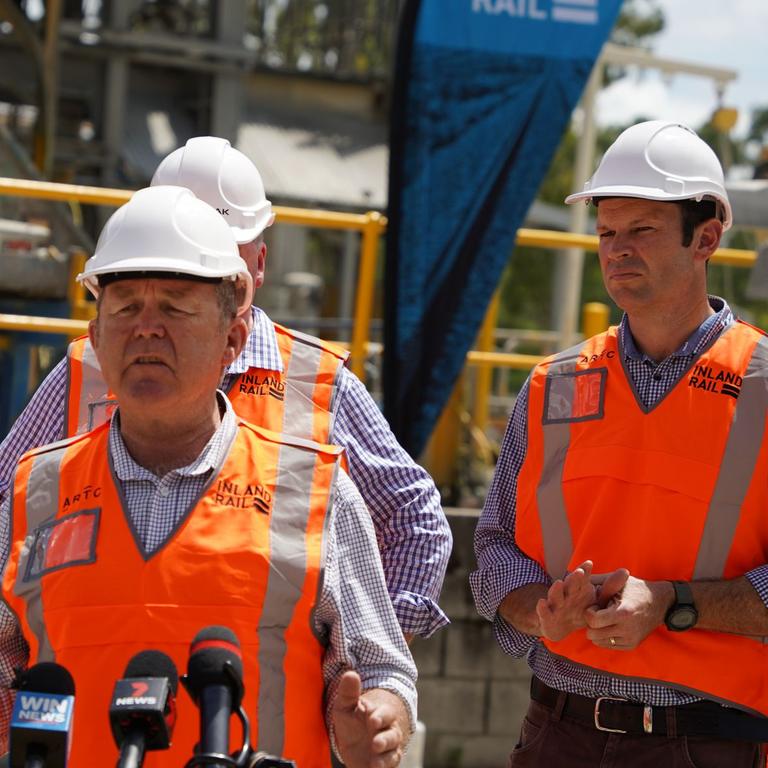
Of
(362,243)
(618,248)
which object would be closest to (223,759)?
(618,248)

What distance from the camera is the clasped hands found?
3.40 meters

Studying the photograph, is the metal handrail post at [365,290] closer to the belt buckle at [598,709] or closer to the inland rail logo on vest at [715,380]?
the inland rail logo on vest at [715,380]

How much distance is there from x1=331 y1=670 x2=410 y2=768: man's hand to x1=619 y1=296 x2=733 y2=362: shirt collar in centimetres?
141

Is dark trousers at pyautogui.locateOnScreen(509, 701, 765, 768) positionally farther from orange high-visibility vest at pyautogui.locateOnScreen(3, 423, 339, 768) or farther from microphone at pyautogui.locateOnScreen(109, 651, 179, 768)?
microphone at pyautogui.locateOnScreen(109, 651, 179, 768)

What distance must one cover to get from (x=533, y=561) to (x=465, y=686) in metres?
3.10

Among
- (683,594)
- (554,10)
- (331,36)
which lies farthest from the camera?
(331,36)

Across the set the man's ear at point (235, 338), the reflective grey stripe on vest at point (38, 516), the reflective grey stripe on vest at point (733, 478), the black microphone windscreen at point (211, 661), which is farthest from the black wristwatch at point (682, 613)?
the black microphone windscreen at point (211, 661)

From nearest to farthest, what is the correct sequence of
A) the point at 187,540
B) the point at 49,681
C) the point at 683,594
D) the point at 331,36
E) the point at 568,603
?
the point at 49,681 < the point at 187,540 < the point at 568,603 < the point at 683,594 < the point at 331,36

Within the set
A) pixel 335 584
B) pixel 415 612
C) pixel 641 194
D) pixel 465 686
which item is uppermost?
pixel 641 194

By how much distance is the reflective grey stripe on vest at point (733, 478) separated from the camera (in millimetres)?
3615

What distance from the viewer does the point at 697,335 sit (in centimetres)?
382

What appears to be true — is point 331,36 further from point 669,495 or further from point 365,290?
point 669,495

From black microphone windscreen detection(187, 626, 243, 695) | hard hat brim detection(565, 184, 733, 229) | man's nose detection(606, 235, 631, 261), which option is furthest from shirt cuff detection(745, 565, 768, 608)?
black microphone windscreen detection(187, 626, 243, 695)

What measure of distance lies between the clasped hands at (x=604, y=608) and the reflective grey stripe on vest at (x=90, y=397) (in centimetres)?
124
